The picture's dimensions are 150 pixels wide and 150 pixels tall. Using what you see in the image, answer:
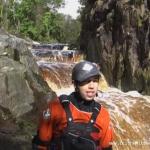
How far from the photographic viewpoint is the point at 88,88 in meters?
3.53

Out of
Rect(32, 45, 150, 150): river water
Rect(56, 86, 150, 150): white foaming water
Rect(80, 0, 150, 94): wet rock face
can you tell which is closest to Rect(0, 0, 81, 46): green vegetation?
Rect(80, 0, 150, 94): wet rock face

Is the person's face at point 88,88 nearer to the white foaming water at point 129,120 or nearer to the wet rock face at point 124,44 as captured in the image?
the white foaming water at point 129,120

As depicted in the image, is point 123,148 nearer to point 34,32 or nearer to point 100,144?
point 100,144

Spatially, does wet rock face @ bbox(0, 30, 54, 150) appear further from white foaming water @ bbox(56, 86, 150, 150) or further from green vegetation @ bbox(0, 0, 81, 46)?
green vegetation @ bbox(0, 0, 81, 46)

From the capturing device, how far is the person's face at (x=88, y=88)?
11.6 ft

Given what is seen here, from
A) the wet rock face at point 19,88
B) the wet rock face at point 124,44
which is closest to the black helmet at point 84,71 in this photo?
the wet rock face at point 19,88

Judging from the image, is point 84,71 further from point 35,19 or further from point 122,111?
point 35,19

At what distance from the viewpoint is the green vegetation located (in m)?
50.1

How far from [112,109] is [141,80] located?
17.1ft

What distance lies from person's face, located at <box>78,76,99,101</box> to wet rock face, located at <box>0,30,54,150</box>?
19.4 ft

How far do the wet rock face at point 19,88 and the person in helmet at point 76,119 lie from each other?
5.85 m

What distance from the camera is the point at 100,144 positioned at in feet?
11.9

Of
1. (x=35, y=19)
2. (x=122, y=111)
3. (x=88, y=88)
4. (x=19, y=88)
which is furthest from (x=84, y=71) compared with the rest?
(x=35, y=19)

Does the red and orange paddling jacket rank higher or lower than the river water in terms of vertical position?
higher
